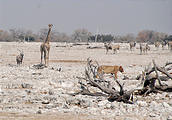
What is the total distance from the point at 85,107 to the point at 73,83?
11.9 feet

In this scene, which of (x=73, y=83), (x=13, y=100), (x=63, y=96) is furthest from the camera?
(x=73, y=83)

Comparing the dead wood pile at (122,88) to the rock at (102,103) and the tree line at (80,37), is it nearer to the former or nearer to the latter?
the rock at (102,103)

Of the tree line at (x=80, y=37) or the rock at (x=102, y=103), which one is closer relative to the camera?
the rock at (x=102, y=103)

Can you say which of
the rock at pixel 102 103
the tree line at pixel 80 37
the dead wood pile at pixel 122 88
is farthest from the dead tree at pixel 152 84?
the tree line at pixel 80 37

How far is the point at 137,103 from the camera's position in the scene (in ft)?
26.0

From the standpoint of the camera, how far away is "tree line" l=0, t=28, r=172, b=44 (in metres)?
78.9

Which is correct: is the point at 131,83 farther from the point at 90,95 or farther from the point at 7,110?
the point at 7,110

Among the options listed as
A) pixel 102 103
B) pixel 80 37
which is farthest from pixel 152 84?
pixel 80 37

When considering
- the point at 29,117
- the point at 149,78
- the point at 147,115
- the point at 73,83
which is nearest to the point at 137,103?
the point at 147,115

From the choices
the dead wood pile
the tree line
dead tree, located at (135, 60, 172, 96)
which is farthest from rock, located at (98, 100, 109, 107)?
the tree line

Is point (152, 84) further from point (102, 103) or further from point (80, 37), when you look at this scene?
point (80, 37)

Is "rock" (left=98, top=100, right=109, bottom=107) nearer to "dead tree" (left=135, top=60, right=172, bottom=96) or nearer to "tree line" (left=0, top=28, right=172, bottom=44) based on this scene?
"dead tree" (left=135, top=60, right=172, bottom=96)

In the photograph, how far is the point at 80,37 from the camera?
95.2 m

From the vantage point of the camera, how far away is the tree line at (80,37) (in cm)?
7886
